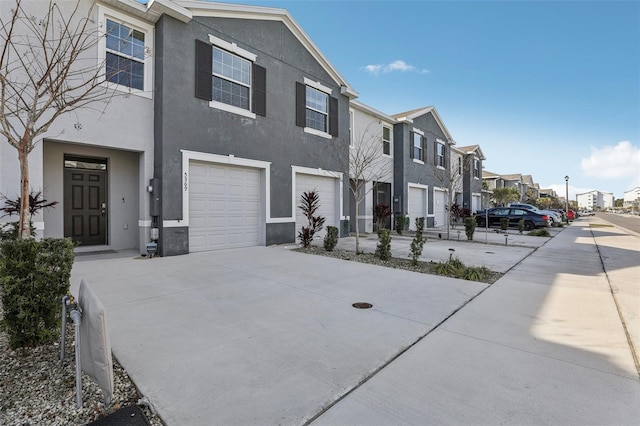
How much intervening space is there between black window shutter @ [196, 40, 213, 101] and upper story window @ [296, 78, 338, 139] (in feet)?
11.3

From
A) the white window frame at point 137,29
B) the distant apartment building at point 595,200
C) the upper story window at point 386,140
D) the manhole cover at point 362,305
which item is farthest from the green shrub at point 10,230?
the distant apartment building at point 595,200

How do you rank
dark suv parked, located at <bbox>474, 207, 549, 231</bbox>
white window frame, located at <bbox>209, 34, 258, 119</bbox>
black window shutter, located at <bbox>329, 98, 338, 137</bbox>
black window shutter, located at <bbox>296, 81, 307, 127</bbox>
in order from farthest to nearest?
dark suv parked, located at <bbox>474, 207, 549, 231</bbox> < black window shutter, located at <bbox>329, 98, 338, 137</bbox> < black window shutter, located at <bbox>296, 81, 307, 127</bbox> < white window frame, located at <bbox>209, 34, 258, 119</bbox>

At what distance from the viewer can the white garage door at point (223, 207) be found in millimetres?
8625

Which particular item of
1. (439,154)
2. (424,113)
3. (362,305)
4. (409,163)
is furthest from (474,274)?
(439,154)

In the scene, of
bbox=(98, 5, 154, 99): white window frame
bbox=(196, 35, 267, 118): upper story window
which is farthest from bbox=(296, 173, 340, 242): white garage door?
bbox=(98, 5, 154, 99): white window frame

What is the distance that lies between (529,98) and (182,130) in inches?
675

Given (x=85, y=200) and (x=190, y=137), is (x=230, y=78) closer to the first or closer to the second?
(x=190, y=137)

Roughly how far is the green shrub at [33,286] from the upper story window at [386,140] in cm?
1594

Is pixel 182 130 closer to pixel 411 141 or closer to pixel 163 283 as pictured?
pixel 163 283

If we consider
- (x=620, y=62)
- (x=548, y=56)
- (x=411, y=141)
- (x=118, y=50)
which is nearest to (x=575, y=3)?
(x=548, y=56)

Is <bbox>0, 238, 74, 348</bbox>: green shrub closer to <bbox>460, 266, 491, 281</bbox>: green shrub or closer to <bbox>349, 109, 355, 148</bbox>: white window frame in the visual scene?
<bbox>460, 266, 491, 281</bbox>: green shrub

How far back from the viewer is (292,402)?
86.7 inches

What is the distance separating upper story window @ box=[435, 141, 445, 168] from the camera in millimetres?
21277

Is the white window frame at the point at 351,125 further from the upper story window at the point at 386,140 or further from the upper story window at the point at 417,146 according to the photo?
the upper story window at the point at 417,146
